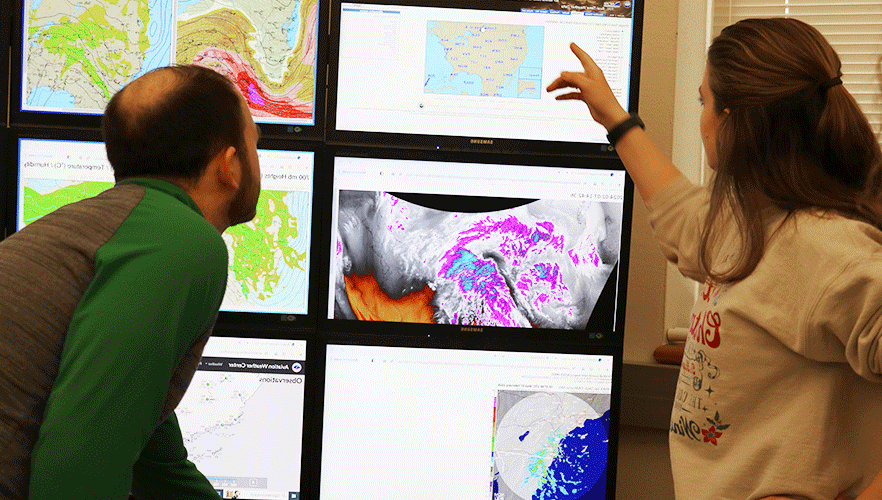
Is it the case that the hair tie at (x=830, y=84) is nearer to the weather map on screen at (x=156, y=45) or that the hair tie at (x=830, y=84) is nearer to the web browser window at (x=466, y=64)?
the web browser window at (x=466, y=64)

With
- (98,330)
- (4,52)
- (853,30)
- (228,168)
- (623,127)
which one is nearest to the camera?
(98,330)

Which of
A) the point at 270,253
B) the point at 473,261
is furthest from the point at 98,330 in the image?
the point at 473,261

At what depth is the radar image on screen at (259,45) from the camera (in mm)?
1755

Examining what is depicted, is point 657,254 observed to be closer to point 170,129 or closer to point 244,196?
point 244,196

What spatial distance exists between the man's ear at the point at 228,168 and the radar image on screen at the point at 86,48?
81 cm

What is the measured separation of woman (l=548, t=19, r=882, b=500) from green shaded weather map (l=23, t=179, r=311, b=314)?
39.7 inches

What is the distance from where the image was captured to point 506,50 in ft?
5.81

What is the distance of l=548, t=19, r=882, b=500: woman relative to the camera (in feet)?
3.02

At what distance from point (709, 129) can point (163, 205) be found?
800 millimetres

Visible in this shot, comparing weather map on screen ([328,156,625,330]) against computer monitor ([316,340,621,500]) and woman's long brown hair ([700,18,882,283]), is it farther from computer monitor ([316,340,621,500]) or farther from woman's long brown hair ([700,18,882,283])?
woman's long brown hair ([700,18,882,283])

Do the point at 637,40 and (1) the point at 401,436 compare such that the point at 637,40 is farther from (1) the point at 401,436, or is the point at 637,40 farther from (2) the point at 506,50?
(1) the point at 401,436

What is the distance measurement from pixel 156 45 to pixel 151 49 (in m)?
0.02

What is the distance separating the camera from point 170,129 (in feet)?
3.41

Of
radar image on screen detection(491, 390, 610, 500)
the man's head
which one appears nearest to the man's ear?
the man's head
